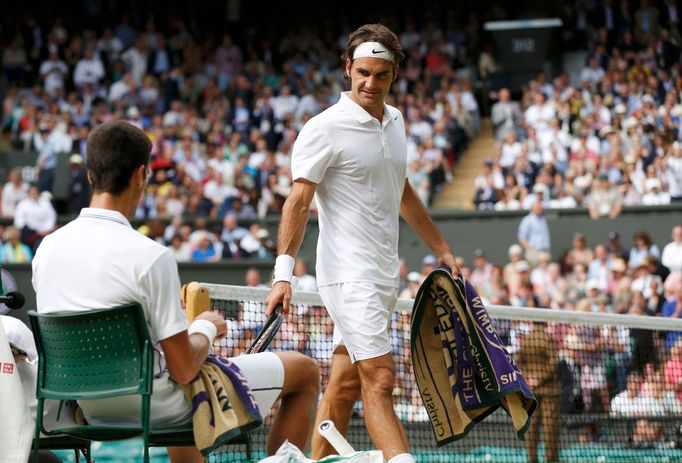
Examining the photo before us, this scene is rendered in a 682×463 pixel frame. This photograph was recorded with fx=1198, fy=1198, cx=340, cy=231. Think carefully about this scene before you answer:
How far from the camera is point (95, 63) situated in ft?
86.5

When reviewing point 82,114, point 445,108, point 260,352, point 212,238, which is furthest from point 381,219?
point 82,114

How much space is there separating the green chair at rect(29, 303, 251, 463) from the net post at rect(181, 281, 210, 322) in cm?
93

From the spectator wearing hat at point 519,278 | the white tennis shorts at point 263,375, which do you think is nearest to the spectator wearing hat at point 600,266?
the spectator wearing hat at point 519,278

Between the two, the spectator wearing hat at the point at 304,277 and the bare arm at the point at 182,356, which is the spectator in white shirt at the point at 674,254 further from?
the bare arm at the point at 182,356

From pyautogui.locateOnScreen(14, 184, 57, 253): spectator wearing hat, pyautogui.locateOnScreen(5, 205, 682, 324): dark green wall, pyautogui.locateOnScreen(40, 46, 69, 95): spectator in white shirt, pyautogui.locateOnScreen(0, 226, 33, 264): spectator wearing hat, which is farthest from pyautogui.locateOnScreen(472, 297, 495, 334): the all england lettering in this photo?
pyautogui.locateOnScreen(40, 46, 69, 95): spectator in white shirt

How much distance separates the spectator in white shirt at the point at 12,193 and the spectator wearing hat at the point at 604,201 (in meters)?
9.71

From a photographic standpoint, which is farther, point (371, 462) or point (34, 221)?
point (34, 221)

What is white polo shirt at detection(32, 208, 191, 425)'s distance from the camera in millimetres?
4484

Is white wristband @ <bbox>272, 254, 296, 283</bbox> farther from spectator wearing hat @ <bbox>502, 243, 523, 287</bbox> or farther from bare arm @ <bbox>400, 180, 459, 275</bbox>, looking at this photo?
spectator wearing hat @ <bbox>502, 243, 523, 287</bbox>

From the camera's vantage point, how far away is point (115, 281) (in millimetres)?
4531

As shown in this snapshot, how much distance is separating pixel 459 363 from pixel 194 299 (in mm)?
1370

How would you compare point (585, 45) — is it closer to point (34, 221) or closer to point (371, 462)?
point (34, 221)

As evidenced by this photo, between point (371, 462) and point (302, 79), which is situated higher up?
point (302, 79)

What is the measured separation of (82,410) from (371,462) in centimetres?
127
